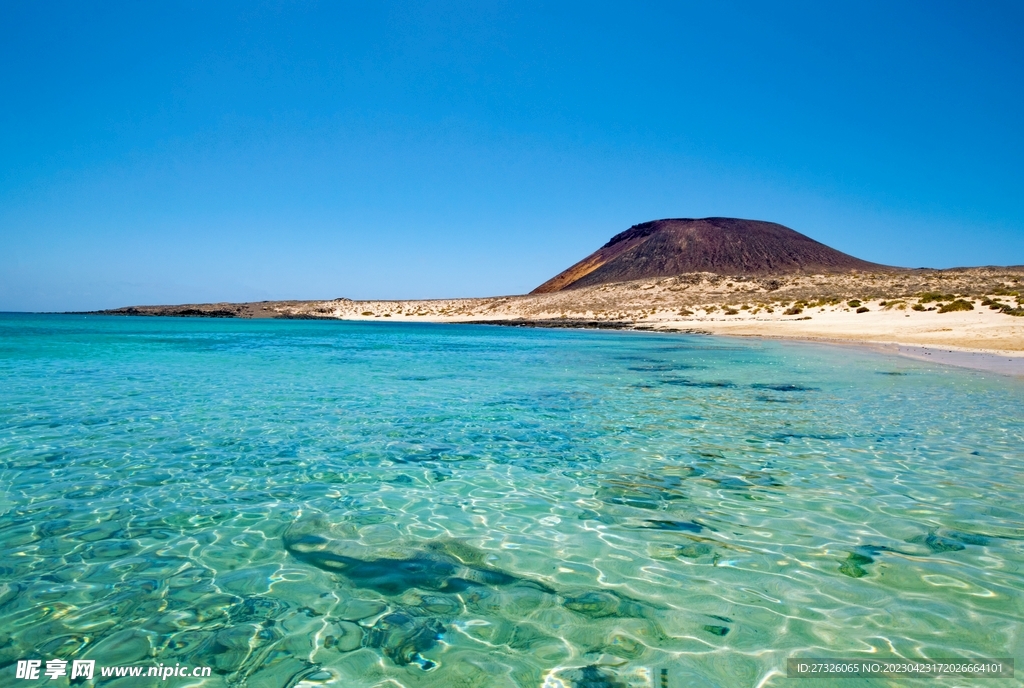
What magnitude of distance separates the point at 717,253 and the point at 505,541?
425 ft

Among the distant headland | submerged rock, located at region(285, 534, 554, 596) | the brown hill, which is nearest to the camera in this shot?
submerged rock, located at region(285, 534, 554, 596)

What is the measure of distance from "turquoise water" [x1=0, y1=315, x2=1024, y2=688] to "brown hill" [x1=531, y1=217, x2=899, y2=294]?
104353 millimetres

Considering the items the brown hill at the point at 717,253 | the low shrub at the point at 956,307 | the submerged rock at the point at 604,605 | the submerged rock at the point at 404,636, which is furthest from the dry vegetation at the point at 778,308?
the submerged rock at the point at 404,636

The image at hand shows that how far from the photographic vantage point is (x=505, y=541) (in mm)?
5297

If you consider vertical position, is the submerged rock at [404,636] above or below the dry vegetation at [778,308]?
below

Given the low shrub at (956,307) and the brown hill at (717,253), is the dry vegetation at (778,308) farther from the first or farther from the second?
the brown hill at (717,253)

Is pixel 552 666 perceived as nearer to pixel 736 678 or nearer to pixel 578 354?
pixel 736 678

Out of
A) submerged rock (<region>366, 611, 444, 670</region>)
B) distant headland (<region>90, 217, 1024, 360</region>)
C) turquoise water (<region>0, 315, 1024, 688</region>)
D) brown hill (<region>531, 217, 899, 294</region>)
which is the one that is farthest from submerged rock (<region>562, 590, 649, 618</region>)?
brown hill (<region>531, 217, 899, 294</region>)

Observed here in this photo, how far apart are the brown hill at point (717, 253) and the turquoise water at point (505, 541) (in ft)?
342

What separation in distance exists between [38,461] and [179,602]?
5121 millimetres

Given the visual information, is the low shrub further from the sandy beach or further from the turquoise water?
the turquoise water

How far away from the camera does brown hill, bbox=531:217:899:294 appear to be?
381ft

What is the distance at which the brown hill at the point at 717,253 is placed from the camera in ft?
381

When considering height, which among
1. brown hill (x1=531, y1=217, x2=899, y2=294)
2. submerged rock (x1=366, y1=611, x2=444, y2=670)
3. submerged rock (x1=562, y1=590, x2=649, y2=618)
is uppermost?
brown hill (x1=531, y1=217, x2=899, y2=294)
